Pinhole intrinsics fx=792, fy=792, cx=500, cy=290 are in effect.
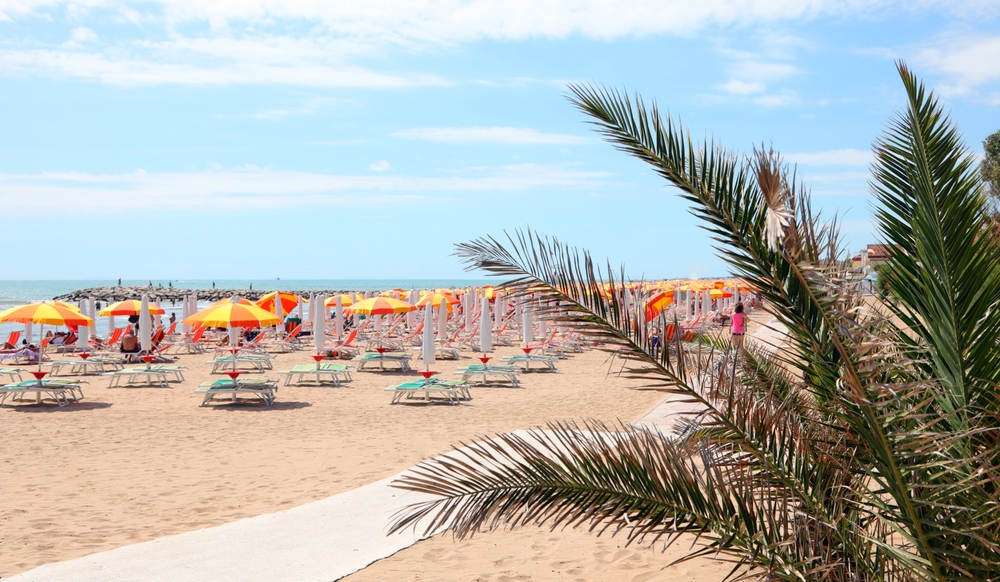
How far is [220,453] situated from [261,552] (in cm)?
394

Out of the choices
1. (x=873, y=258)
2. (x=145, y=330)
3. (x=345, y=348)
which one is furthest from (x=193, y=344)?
(x=873, y=258)

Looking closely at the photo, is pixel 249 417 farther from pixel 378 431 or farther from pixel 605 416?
pixel 605 416

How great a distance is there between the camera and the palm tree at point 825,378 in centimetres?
245

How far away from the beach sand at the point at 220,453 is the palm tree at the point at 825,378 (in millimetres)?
2024

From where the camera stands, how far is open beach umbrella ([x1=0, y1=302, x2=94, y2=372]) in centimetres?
1278

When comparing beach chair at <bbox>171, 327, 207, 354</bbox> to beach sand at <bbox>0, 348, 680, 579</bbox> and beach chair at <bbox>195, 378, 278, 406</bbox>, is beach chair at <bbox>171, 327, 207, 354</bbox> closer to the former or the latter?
beach sand at <bbox>0, 348, 680, 579</bbox>

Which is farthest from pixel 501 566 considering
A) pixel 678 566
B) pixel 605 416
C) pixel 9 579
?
pixel 605 416

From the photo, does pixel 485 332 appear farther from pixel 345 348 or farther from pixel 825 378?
pixel 825 378

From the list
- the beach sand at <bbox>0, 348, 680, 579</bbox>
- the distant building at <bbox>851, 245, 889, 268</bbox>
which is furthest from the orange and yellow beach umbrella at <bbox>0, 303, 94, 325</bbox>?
the distant building at <bbox>851, 245, 889, 268</bbox>

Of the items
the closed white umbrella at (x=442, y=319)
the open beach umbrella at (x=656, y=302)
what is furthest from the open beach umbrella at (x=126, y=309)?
the open beach umbrella at (x=656, y=302)

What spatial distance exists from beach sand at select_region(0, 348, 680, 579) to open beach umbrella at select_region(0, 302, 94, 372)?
1324 mm

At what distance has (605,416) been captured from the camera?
36.1 ft

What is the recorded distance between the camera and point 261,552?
4.98 metres

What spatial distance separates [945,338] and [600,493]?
1.34 metres
